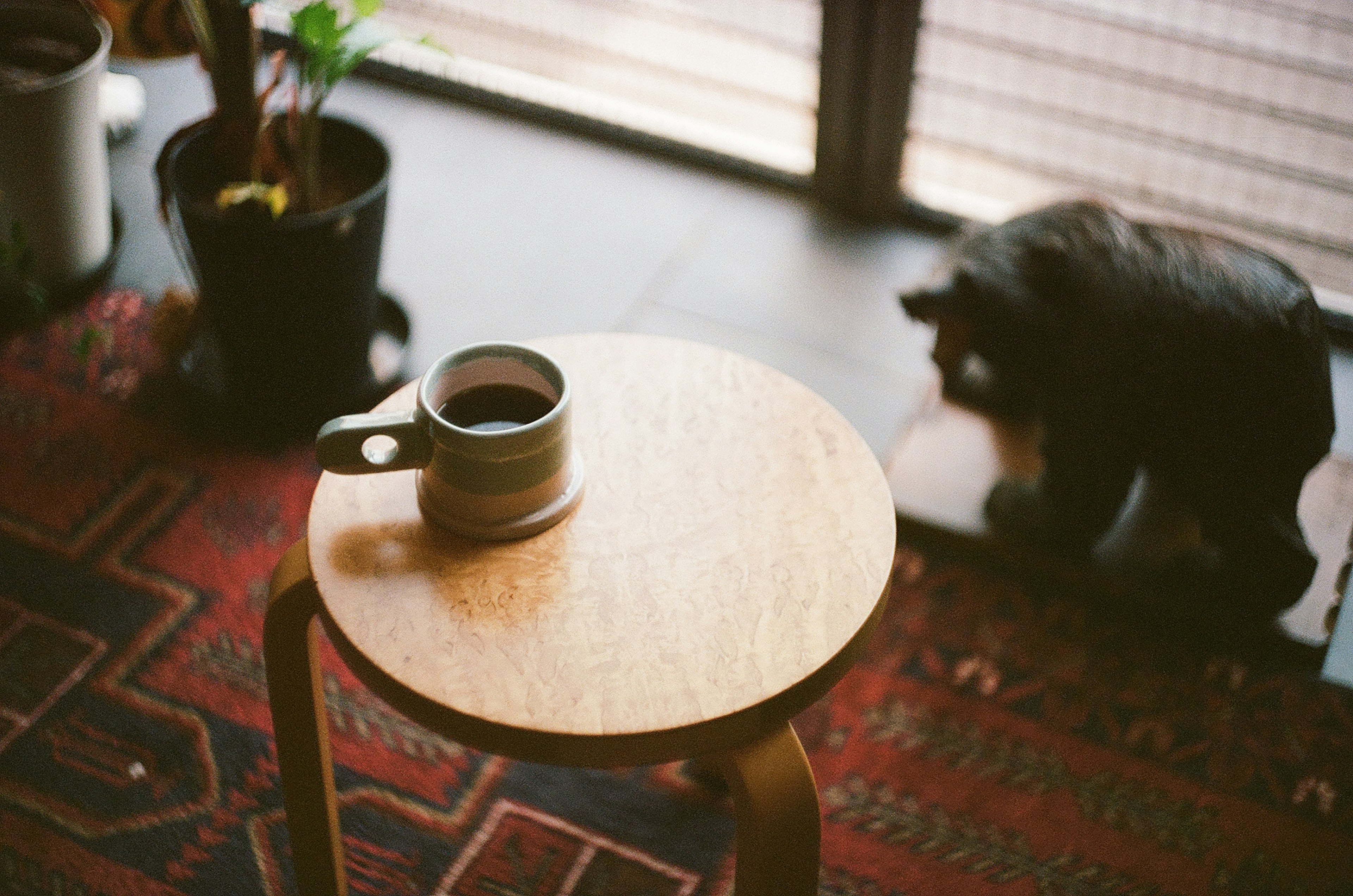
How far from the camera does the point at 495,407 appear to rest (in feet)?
3.44

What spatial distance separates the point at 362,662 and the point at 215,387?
1.00m

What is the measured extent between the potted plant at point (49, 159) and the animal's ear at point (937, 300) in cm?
118

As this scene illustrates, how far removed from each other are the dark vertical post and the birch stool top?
0.98 metres

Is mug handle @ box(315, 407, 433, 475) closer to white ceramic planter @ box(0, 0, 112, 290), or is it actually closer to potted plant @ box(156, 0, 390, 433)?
potted plant @ box(156, 0, 390, 433)

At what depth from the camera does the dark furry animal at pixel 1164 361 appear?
135 centimetres

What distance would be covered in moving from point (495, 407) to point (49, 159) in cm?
109

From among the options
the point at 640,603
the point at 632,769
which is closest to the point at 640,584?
the point at 640,603

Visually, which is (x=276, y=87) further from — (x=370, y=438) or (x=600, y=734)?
(x=600, y=734)

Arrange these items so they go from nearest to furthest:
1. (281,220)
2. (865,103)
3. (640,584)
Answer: (640,584) < (281,220) < (865,103)

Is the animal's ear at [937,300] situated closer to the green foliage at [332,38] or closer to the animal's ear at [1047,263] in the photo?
the animal's ear at [1047,263]

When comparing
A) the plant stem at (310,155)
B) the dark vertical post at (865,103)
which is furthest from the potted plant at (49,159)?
the dark vertical post at (865,103)

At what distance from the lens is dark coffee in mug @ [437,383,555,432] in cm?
104

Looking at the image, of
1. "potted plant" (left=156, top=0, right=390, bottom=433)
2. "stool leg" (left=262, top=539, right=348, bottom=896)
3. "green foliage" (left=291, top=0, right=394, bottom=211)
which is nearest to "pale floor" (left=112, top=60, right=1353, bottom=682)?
"potted plant" (left=156, top=0, right=390, bottom=433)

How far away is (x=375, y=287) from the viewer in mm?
1743
